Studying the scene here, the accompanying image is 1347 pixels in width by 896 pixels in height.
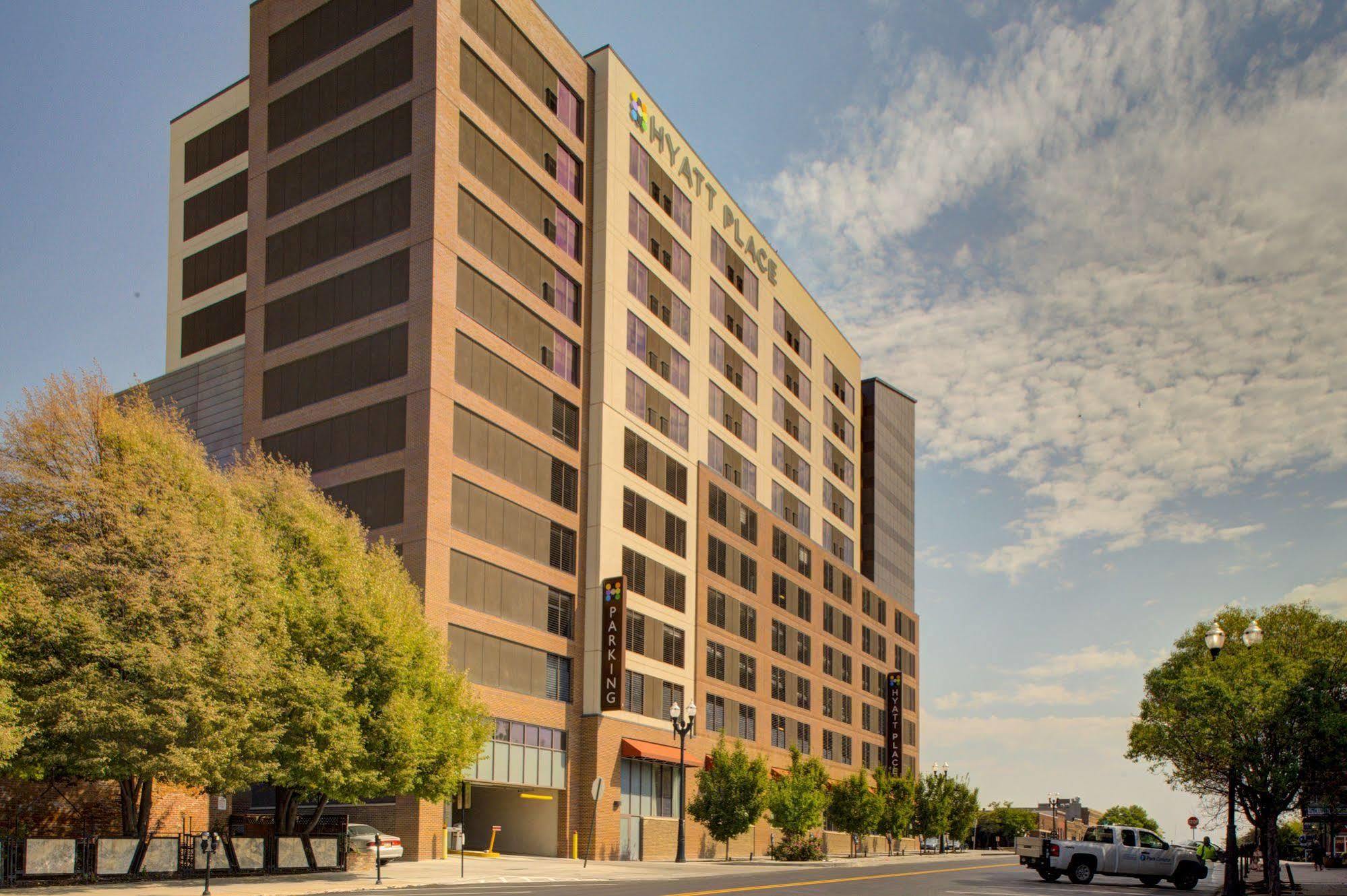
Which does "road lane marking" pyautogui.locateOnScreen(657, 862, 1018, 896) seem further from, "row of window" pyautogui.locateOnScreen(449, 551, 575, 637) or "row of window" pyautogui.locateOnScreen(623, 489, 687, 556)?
"row of window" pyautogui.locateOnScreen(623, 489, 687, 556)

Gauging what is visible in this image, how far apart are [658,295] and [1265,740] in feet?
139

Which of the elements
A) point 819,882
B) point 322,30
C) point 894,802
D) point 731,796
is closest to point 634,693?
point 731,796

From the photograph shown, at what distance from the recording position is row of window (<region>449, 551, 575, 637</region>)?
5281 cm

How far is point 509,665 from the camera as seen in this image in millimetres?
55656

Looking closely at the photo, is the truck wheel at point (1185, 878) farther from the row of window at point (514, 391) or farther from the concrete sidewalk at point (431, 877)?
the row of window at point (514, 391)

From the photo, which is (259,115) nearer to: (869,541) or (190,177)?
(190,177)

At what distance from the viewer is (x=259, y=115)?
63.2 metres

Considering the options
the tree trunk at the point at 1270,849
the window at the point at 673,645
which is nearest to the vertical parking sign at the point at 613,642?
the window at the point at 673,645

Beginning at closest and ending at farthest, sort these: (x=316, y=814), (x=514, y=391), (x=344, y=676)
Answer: (x=344, y=676), (x=316, y=814), (x=514, y=391)

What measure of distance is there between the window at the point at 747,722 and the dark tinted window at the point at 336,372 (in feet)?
114

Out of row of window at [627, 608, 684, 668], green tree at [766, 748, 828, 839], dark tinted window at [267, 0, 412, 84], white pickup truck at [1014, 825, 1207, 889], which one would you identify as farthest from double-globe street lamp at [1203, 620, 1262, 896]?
dark tinted window at [267, 0, 412, 84]

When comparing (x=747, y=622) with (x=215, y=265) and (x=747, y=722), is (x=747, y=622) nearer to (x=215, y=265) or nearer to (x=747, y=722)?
(x=747, y=722)

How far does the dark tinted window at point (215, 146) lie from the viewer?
66.5 metres

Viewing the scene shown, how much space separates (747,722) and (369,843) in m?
39.6
